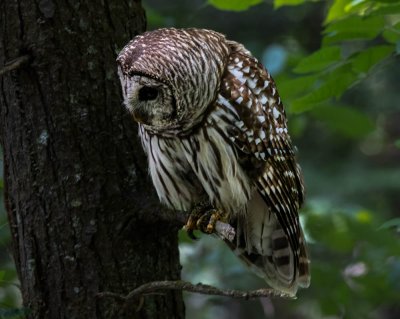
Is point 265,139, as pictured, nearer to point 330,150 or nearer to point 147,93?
point 147,93

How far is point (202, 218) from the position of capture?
380 cm

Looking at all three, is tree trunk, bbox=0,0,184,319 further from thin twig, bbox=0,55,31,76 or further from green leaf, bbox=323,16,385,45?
green leaf, bbox=323,16,385,45

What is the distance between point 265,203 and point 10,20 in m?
1.43

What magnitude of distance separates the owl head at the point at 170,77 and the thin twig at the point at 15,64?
0.40 meters

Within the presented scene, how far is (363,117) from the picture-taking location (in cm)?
581

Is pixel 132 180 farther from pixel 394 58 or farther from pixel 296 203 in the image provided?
pixel 394 58

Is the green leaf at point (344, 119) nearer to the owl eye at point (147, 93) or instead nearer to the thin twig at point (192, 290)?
the owl eye at point (147, 93)

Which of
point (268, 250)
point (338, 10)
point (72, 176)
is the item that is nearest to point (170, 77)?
point (72, 176)

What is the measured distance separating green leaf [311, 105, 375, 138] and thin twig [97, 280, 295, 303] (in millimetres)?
2823

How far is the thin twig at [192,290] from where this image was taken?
2.79 metres

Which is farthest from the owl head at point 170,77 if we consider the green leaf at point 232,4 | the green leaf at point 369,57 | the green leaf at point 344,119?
the green leaf at point 344,119

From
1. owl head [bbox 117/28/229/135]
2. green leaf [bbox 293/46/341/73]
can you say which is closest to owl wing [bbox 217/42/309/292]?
owl head [bbox 117/28/229/135]

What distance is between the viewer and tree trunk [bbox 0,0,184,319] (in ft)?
11.2

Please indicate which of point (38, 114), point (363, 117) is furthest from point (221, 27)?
point (38, 114)
